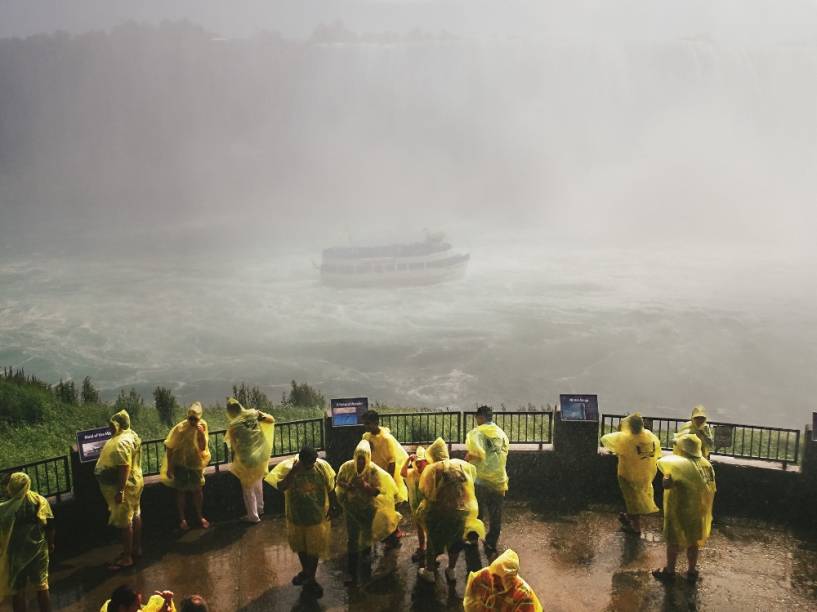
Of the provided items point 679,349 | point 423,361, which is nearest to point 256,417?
point 423,361

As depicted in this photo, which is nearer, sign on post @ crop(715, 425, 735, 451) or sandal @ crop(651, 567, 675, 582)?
sandal @ crop(651, 567, 675, 582)

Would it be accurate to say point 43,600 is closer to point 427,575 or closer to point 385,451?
point 385,451

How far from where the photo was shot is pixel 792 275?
236 feet

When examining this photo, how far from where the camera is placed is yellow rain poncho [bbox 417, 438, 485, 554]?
5.87 m

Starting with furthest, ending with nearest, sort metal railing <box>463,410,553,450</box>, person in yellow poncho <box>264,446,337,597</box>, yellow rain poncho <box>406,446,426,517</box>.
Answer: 1. metal railing <box>463,410,553,450</box>
2. yellow rain poncho <box>406,446,426,517</box>
3. person in yellow poncho <box>264,446,337,597</box>

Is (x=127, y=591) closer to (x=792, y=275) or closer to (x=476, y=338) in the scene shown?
(x=476, y=338)

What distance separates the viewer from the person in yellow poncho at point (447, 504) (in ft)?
19.3

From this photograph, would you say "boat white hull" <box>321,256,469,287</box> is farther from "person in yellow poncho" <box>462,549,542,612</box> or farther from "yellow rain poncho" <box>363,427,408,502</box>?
"person in yellow poncho" <box>462,549,542,612</box>

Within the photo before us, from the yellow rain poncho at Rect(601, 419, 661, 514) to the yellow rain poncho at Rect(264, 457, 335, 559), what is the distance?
2868mm

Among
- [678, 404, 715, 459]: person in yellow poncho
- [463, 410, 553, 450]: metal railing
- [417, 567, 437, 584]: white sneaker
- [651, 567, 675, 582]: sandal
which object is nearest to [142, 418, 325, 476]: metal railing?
[463, 410, 553, 450]: metal railing

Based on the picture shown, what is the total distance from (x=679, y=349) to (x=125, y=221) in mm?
83821

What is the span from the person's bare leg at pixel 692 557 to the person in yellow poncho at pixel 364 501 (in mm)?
2533

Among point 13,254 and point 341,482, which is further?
point 13,254

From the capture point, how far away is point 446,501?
5.89 meters
